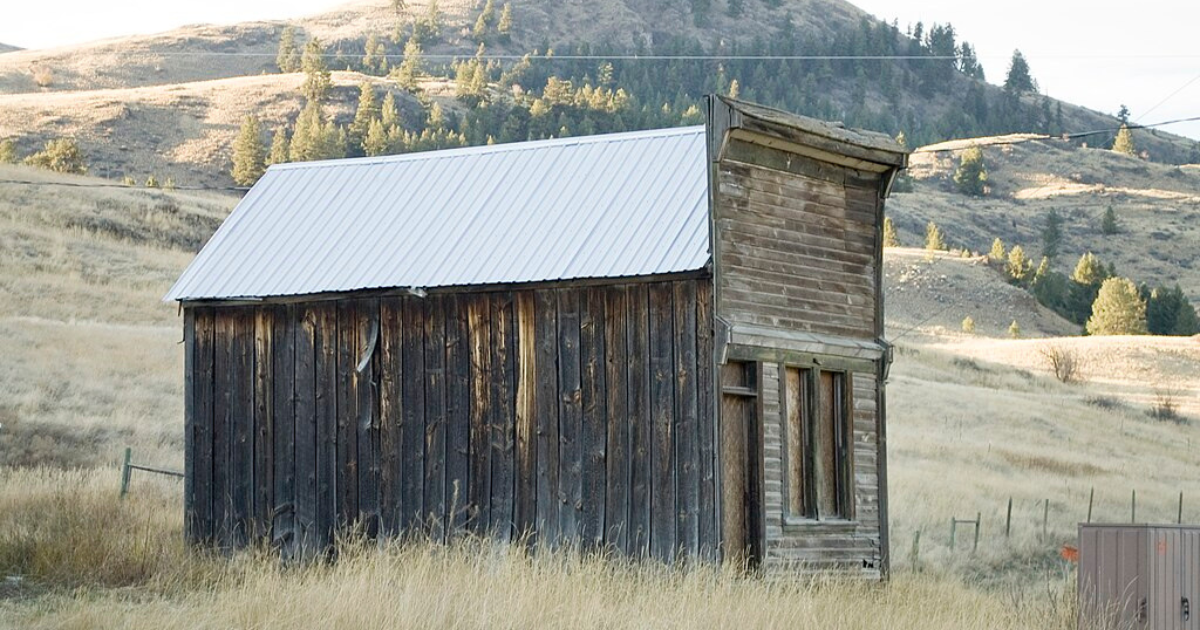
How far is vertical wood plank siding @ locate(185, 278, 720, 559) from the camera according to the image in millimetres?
15695

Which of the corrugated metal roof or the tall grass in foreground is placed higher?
the corrugated metal roof

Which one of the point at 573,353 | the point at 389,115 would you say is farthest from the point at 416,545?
the point at 389,115

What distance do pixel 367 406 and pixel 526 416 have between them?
78.4 inches

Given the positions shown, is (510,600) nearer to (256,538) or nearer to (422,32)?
(256,538)

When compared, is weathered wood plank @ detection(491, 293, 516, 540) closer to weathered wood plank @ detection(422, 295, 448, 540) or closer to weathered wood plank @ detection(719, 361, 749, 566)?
weathered wood plank @ detection(422, 295, 448, 540)

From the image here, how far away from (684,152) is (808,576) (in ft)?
14.8

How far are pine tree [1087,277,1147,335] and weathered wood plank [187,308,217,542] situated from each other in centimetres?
7200

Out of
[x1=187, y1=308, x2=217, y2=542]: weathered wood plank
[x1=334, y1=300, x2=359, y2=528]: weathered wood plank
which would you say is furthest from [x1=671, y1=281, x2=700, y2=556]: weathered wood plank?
[x1=187, y1=308, x2=217, y2=542]: weathered wood plank

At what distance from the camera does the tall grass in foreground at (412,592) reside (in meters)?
11.7

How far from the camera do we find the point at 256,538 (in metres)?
18.0

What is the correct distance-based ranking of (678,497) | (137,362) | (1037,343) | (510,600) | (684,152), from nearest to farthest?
1. (510,600)
2. (678,497)
3. (684,152)
4. (137,362)
5. (1037,343)

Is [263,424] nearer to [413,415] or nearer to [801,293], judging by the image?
[413,415]

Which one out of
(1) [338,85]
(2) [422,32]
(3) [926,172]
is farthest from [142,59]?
(3) [926,172]

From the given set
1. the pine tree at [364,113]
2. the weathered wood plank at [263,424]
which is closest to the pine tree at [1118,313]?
the pine tree at [364,113]
